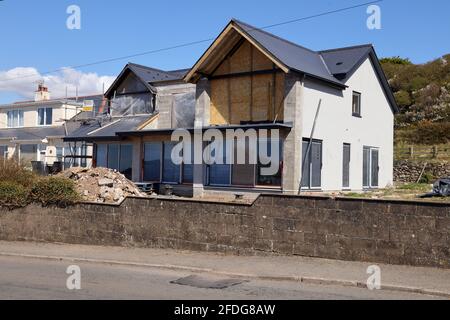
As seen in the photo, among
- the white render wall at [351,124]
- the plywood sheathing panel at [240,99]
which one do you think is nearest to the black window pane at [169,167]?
the plywood sheathing panel at [240,99]

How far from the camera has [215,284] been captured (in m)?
10.5

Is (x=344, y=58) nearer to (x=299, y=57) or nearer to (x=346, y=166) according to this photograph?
(x=299, y=57)

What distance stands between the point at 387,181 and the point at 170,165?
37.2 ft

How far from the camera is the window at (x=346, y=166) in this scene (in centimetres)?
2408

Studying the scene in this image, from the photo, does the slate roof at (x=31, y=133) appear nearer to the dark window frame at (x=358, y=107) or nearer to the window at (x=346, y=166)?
the dark window frame at (x=358, y=107)

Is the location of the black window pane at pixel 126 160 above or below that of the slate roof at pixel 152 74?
below

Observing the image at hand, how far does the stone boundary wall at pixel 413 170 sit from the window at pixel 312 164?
46.1 ft

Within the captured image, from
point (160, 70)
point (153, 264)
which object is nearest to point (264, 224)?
point (153, 264)

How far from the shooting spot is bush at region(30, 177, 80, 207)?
16750 mm

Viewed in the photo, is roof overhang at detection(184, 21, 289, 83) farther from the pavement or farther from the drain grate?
the drain grate

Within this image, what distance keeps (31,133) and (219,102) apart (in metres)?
25.3

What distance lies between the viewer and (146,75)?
30344 mm

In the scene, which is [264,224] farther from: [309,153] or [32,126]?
[32,126]

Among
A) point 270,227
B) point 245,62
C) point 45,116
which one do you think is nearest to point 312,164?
point 245,62
